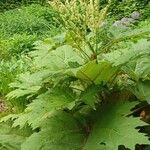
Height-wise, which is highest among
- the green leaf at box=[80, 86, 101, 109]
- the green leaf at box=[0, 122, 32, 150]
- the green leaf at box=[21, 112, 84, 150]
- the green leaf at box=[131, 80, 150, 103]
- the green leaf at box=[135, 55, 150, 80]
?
the green leaf at box=[135, 55, 150, 80]

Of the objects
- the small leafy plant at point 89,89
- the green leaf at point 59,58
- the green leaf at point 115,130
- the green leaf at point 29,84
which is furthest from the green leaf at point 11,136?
the green leaf at point 115,130

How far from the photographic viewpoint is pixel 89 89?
3.24 m

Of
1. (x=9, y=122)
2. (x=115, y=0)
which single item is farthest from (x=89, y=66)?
(x=115, y=0)

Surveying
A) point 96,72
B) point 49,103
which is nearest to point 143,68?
point 96,72

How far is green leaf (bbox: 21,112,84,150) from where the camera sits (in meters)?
3.27

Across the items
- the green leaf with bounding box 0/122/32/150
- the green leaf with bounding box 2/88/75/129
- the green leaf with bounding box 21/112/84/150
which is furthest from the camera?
the green leaf with bounding box 0/122/32/150

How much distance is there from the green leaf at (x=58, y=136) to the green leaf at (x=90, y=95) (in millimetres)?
238

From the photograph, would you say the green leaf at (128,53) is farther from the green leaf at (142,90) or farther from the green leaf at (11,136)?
the green leaf at (11,136)

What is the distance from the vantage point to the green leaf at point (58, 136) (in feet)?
10.7

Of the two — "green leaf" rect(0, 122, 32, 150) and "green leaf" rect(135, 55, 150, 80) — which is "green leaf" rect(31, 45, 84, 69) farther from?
"green leaf" rect(0, 122, 32, 150)

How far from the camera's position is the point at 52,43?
3.82 m

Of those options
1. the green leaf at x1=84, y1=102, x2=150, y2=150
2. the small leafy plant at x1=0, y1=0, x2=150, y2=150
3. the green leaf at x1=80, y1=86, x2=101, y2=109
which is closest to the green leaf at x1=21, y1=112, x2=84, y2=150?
the small leafy plant at x1=0, y1=0, x2=150, y2=150

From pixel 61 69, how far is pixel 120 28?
0.54 m

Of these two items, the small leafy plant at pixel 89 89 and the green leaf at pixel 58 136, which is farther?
the green leaf at pixel 58 136
